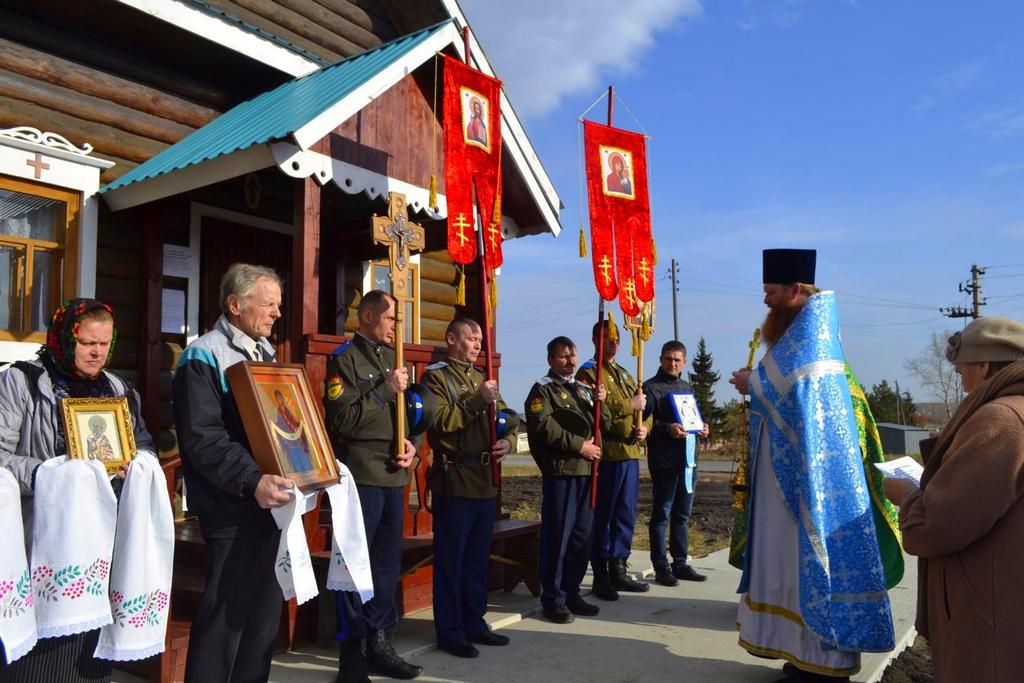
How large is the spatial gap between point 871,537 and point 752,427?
756 mm

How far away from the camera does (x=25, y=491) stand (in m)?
2.68

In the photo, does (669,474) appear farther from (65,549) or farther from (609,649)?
(65,549)

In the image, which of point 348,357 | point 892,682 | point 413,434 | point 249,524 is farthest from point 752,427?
point 249,524

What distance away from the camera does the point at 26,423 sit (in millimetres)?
2770

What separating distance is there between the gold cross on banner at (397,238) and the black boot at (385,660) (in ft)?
5.78

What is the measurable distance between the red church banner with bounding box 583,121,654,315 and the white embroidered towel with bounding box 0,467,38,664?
4.20 metres

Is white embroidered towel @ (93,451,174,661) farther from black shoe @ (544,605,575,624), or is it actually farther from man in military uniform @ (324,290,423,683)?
black shoe @ (544,605,575,624)

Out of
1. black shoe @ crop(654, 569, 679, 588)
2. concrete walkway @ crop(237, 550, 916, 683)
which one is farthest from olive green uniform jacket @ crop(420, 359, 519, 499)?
black shoe @ crop(654, 569, 679, 588)

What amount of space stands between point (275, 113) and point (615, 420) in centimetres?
316

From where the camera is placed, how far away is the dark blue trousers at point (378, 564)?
12.8 feet

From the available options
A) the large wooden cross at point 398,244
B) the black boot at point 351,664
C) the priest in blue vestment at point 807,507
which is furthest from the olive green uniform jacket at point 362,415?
the priest in blue vestment at point 807,507

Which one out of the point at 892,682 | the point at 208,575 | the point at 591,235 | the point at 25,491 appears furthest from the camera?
the point at 591,235

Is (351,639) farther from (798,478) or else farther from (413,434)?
(798,478)

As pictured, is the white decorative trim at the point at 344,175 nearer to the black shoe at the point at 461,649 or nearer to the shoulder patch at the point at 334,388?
the shoulder patch at the point at 334,388
